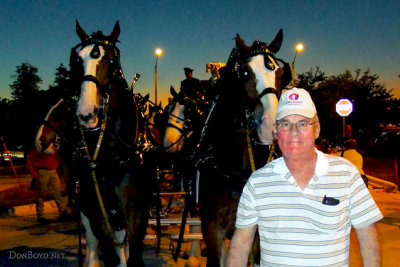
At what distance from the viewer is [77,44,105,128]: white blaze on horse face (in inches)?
150

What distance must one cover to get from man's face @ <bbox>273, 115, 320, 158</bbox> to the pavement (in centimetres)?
344

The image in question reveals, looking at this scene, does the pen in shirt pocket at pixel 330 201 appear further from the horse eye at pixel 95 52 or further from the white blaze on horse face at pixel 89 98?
the horse eye at pixel 95 52

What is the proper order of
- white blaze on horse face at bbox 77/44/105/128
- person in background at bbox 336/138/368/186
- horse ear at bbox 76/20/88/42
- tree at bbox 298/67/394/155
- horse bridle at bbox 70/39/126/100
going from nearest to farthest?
white blaze on horse face at bbox 77/44/105/128 < horse bridle at bbox 70/39/126/100 < horse ear at bbox 76/20/88/42 < person in background at bbox 336/138/368/186 < tree at bbox 298/67/394/155

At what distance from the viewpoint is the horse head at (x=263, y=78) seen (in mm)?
3383

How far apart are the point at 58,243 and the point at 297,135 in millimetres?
6656

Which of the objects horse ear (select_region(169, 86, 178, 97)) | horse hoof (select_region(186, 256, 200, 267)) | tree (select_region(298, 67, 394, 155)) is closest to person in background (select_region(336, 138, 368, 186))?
horse ear (select_region(169, 86, 178, 97))

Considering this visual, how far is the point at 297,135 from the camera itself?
7.20ft

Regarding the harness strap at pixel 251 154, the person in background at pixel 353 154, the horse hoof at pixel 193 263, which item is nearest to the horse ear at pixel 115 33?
the harness strap at pixel 251 154

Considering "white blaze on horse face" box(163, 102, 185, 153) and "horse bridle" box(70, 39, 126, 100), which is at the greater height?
"horse bridle" box(70, 39, 126, 100)

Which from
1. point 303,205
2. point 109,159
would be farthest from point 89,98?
point 303,205

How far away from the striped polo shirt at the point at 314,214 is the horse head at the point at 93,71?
7.51 ft

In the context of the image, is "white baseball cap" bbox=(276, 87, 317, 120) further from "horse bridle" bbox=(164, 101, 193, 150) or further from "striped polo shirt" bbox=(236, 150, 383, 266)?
"horse bridle" bbox=(164, 101, 193, 150)

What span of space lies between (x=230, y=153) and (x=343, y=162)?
72.9 inches

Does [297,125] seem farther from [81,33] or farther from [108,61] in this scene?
[81,33]
